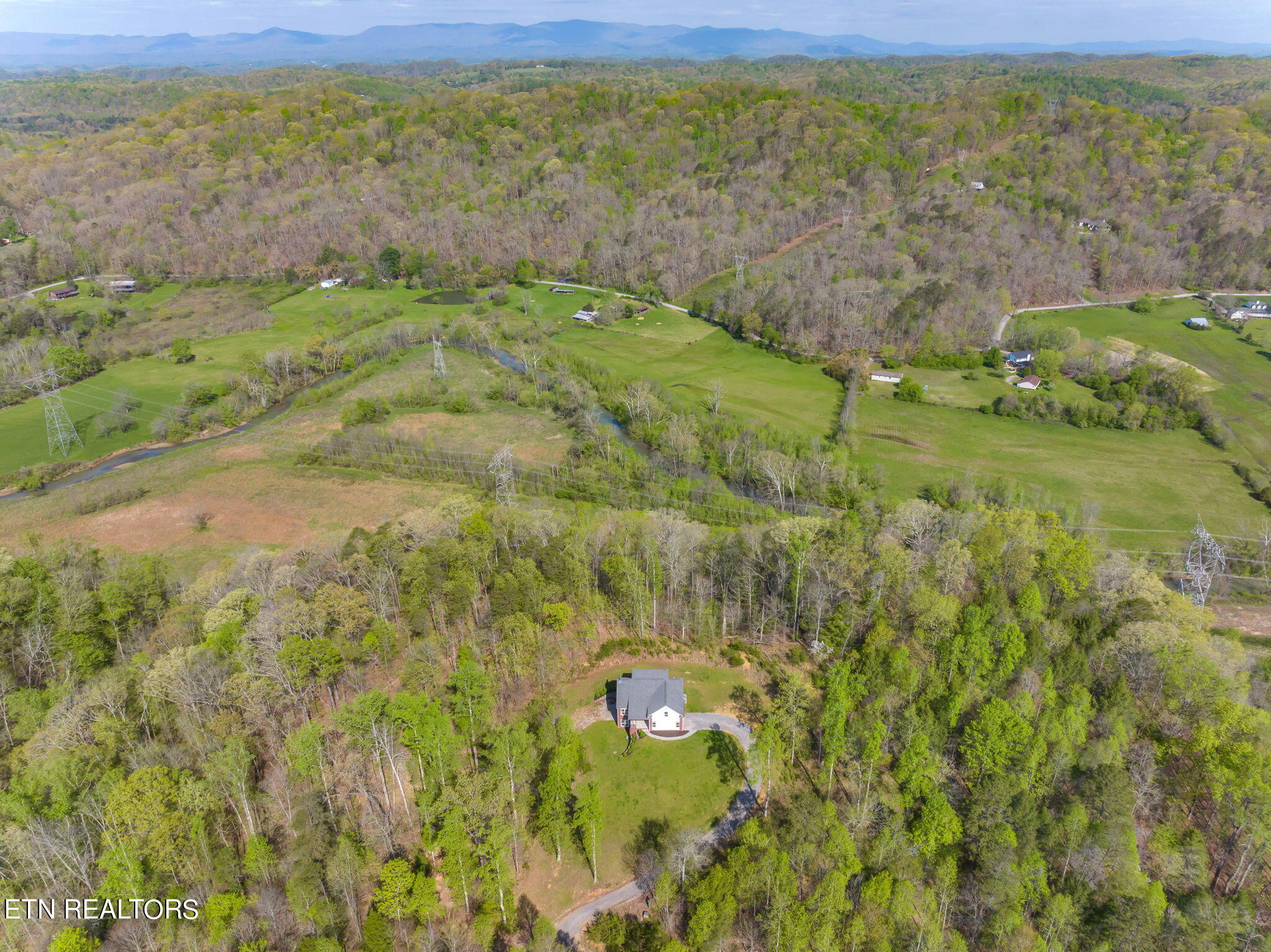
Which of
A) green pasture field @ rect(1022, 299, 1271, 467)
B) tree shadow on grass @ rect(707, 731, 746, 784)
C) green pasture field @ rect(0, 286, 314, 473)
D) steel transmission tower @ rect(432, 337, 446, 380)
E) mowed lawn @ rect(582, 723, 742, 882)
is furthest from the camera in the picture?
steel transmission tower @ rect(432, 337, 446, 380)

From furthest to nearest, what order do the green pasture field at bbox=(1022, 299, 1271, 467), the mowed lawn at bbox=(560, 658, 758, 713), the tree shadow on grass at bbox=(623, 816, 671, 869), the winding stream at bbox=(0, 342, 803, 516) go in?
the green pasture field at bbox=(1022, 299, 1271, 467) → the winding stream at bbox=(0, 342, 803, 516) → the mowed lawn at bbox=(560, 658, 758, 713) → the tree shadow on grass at bbox=(623, 816, 671, 869)

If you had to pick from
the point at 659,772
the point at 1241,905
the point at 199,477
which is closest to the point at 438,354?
the point at 199,477

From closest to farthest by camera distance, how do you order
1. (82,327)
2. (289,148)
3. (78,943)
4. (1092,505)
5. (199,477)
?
(78,943) → (1092,505) → (199,477) → (82,327) → (289,148)

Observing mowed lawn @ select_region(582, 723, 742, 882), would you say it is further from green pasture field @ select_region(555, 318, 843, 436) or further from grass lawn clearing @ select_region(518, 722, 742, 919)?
green pasture field @ select_region(555, 318, 843, 436)

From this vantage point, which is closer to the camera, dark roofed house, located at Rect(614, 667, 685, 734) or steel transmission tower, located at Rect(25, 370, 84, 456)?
dark roofed house, located at Rect(614, 667, 685, 734)

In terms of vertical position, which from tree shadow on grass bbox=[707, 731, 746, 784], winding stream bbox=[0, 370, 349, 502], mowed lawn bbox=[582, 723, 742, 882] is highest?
tree shadow on grass bbox=[707, 731, 746, 784]

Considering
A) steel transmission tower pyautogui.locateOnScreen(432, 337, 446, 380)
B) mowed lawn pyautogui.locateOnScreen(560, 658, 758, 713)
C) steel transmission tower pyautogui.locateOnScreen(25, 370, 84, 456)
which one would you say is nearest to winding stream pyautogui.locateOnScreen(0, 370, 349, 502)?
steel transmission tower pyautogui.locateOnScreen(25, 370, 84, 456)

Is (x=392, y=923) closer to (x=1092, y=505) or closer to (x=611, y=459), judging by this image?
(x=611, y=459)
